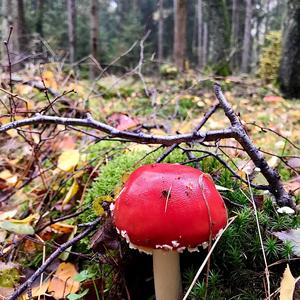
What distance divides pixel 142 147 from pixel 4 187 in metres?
0.92

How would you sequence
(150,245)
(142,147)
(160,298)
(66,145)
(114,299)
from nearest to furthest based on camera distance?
(150,245)
(160,298)
(114,299)
(142,147)
(66,145)

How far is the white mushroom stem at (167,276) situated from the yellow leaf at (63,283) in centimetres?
39

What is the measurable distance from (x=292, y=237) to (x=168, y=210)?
1.43 ft

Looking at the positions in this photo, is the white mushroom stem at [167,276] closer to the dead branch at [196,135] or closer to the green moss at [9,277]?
the dead branch at [196,135]

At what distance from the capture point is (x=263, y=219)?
1171 millimetres

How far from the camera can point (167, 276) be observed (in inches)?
42.6

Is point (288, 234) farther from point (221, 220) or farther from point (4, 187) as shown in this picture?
point (4, 187)

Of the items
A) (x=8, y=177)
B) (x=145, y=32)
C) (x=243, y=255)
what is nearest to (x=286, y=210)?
(x=243, y=255)

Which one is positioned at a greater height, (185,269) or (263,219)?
(263,219)

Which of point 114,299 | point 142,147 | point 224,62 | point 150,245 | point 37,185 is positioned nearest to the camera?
point 150,245

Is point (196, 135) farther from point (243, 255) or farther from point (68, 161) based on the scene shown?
point (68, 161)

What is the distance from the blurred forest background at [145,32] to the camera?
5.14 meters

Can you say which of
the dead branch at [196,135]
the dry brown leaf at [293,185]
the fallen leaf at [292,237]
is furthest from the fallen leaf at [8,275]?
the dry brown leaf at [293,185]

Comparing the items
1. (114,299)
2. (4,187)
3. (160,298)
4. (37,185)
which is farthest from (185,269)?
(4,187)
